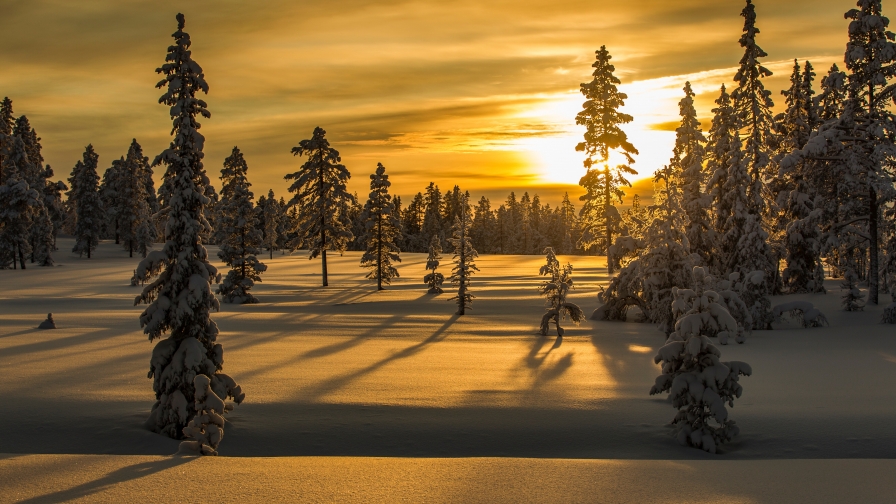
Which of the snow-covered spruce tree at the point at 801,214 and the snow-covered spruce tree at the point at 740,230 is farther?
the snow-covered spruce tree at the point at 801,214

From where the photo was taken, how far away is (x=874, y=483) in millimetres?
8031

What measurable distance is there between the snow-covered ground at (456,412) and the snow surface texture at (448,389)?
6 cm

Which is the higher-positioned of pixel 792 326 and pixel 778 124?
pixel 778 124

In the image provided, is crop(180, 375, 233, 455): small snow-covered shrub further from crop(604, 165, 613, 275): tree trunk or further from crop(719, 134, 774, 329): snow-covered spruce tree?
crop(604, 165, 613, 275): tree trunk

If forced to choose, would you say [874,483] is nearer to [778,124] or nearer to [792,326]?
[792,326]

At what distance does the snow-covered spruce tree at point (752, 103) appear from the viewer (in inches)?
1136

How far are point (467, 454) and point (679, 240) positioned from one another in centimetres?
1891

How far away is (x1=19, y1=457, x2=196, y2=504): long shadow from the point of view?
24.8 feet

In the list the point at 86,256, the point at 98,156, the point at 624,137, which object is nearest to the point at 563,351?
the point at 624,137

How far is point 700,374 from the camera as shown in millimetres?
10188

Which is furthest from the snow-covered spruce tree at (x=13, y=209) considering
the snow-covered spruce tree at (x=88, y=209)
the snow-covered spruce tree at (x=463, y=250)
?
the snow-covered spruce tree at (x=463, y=250)

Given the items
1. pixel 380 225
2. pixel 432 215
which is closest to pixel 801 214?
pixel 380 225

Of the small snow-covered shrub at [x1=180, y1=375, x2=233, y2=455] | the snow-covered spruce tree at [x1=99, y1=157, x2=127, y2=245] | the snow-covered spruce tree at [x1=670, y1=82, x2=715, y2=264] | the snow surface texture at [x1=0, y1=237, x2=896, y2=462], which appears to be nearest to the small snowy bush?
the small snow-covered shrub at [x1=180, y1=375, x2=233, y2=455]

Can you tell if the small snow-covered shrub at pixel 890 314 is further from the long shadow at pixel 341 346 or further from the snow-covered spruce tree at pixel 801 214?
the long shadow at pixel 341 346
